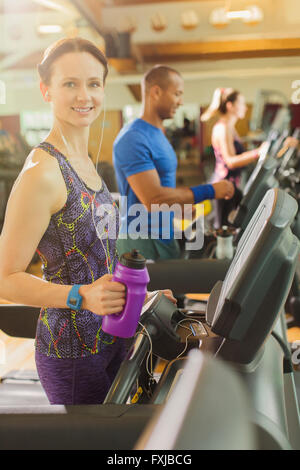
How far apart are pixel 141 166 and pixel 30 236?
3.17 ft

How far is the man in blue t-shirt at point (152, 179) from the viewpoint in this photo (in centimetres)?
189

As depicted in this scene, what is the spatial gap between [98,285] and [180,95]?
1261mm

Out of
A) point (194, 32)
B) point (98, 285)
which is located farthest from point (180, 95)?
point (194, 32)

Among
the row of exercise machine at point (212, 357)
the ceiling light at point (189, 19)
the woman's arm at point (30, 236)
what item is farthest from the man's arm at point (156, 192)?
the ceiling light at point (189, 19)

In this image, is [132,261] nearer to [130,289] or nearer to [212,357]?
[130,289]

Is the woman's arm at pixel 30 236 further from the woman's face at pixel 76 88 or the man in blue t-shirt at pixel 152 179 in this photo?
the man in blue t-shirt at pixel 152 179

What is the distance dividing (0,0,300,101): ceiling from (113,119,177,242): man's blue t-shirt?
253 mm

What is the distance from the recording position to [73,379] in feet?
3.80

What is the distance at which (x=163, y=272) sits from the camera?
5.71ft

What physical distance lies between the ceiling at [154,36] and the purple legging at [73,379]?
0.75 m

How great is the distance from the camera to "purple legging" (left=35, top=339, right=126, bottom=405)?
116 cm

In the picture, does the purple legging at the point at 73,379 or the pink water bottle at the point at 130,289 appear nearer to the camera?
the pink water bottle at the point at 130,289

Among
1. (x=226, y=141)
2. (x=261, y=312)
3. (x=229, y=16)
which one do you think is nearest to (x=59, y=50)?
(x=261, y=312)

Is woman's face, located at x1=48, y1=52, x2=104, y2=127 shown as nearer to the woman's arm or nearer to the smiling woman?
the smiling woman
